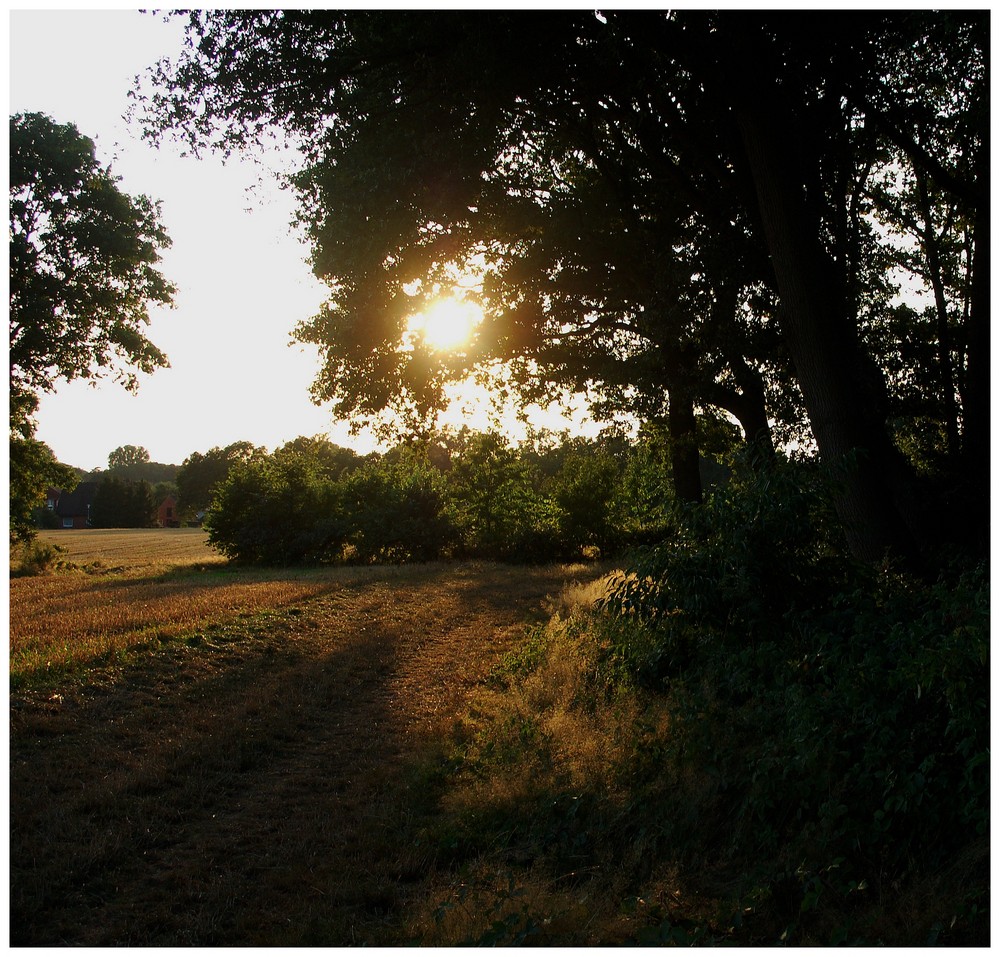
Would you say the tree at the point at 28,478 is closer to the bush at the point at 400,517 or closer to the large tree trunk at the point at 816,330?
the bush at the point at 400,517

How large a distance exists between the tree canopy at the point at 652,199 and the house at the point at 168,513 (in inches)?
2926

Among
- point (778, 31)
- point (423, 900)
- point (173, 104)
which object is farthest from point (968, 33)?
point (423, 900)

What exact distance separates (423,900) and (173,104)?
11928 millimetres

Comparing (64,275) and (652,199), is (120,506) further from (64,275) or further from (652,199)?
(652,199)

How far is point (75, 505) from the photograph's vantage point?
84562 millimetres

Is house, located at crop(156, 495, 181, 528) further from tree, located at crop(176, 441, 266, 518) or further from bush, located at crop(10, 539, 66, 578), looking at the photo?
bush, located at crop(10, 539, 66, 578)

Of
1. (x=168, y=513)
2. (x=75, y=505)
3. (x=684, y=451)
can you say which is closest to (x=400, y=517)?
(x=684, y=451)

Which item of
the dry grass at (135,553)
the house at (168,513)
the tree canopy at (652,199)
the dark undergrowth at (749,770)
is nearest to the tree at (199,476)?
the house at (168,513)

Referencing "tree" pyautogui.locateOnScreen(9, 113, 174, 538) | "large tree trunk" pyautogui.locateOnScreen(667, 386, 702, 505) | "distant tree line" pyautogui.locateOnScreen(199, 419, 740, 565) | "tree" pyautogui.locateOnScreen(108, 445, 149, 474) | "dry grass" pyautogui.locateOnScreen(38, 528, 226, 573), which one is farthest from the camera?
A: "tree" pyautogui.locateOnScreen(108, 445, 149, 474)

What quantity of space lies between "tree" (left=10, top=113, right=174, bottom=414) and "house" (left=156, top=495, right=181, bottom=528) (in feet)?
203

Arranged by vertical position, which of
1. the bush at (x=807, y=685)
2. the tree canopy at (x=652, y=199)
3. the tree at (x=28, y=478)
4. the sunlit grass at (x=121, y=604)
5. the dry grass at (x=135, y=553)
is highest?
the tree canopy at (x=652, y=199)

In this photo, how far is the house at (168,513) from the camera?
87875 mm

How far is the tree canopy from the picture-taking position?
11.1 meters

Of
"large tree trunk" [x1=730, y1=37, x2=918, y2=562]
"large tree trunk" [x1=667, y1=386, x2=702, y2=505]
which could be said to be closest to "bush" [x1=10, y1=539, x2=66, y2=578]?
"large tree trunk" [x1=667, y1=386, x2=702, y2=505]
